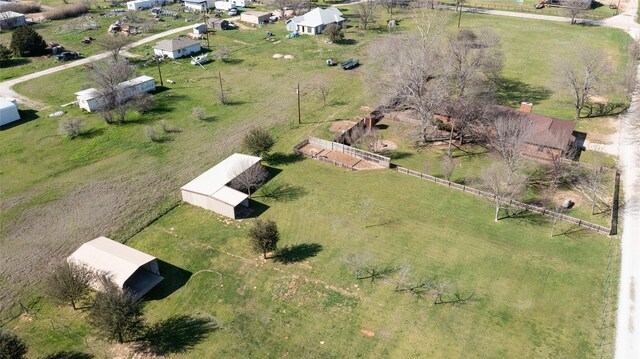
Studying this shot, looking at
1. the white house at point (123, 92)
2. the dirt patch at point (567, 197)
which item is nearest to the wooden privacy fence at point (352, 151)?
the dirt patch at point (567, 197)

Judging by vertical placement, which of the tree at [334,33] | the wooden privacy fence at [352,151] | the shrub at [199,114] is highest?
the tree at [334,33]

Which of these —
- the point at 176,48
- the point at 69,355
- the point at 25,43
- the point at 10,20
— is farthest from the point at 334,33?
the point at 69,355

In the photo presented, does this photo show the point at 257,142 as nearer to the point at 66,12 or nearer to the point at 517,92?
the point at 517,92

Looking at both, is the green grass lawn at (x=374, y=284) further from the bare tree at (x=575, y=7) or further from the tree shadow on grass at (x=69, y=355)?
the bare tree at (x=575, y=7)

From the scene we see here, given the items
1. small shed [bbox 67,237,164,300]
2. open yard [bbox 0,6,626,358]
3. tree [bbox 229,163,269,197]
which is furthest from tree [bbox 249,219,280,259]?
tree [bbox 229,163,269,197]

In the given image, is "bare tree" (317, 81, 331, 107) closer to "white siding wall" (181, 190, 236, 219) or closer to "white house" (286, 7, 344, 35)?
"white siding wall" (181, 190, 236, 219)
